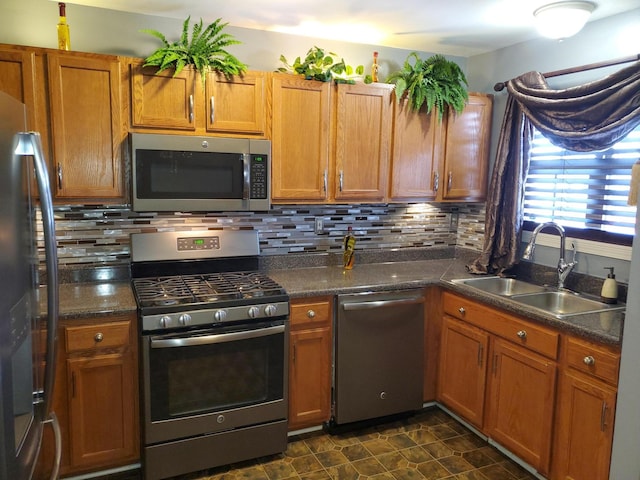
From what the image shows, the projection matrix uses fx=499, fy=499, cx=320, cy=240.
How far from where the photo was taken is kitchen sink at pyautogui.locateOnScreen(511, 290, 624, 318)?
8.76 ft

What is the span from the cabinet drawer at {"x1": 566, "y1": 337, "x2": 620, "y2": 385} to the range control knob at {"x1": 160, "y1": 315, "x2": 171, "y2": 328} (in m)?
1.87

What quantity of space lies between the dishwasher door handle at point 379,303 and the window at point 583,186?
966mm

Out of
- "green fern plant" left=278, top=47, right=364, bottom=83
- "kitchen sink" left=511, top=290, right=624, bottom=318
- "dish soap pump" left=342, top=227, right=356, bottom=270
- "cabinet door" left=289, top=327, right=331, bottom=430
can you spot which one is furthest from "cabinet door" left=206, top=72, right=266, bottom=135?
"kitchen sink" left=511, top=290, right=624, bottom=318

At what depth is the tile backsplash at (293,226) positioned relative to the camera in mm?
2799

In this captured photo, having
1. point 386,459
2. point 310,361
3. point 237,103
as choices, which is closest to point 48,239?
point 237,103

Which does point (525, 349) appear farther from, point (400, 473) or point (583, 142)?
point (583, 142)

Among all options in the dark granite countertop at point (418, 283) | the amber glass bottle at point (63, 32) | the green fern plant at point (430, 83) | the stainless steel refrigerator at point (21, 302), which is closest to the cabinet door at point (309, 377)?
the dark granite countertop at point (418, 283)

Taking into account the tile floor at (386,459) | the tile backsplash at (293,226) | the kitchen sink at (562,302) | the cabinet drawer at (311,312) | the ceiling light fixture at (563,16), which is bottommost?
the tile floor at (386,459)

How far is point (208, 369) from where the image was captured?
8.20ft

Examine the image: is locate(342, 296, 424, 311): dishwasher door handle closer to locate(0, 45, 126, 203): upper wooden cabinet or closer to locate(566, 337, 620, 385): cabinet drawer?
locate(566, 337, 620, 385): cabinet drawer

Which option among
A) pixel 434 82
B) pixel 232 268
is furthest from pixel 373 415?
pixel 434 82

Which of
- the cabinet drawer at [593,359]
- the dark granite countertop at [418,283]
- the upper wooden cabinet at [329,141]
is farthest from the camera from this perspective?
the upper wooden cabinet at [329,141]

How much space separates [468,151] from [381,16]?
3.61 ft

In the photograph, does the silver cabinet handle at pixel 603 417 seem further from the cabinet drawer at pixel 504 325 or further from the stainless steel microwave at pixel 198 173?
the stainless steel microwave at pixel 198 173
